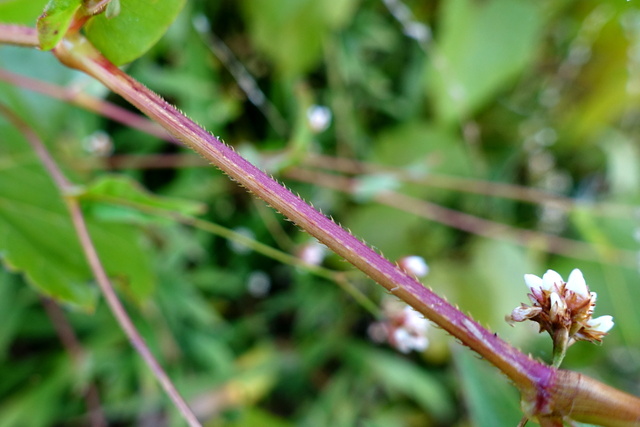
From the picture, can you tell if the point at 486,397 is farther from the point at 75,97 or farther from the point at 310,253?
the point at 75,97

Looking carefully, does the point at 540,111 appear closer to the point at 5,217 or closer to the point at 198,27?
the point at 198,27

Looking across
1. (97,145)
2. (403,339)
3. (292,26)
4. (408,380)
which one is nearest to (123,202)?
(403,339)

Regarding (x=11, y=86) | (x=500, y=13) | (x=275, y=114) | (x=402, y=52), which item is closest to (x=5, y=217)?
(x=11, y=86)

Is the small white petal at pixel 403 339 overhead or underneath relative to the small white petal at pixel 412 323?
underneath

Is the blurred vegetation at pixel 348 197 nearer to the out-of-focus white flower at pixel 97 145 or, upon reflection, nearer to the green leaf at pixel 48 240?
the out-of-focus white flower at pixel 97 145

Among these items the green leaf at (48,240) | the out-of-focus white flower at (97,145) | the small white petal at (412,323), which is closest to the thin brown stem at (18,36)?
the green leaf at (48,240)

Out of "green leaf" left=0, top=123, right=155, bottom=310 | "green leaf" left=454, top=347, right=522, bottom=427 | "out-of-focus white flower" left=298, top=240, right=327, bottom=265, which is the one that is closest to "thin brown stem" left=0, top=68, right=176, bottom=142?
"green leaf" left=0, top=123, right=155, bottom=310

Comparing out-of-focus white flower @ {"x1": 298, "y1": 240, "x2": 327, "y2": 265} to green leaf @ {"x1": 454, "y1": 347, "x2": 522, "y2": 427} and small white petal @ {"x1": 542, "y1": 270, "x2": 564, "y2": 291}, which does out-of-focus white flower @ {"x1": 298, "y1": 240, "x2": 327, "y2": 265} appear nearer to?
green leaf @ {"x1": 454, "y1": 347, "x2": 522, "y2": 427}
